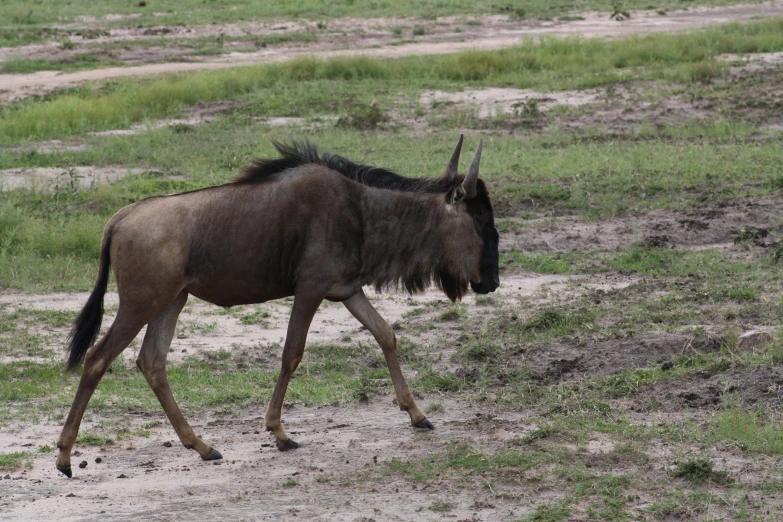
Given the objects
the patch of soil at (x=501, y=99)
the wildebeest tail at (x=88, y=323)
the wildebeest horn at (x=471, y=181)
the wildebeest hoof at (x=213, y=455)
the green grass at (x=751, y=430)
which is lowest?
the wildebeest hoof at (x=213, y=455)

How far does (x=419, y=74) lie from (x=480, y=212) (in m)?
13.0

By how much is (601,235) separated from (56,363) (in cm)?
502

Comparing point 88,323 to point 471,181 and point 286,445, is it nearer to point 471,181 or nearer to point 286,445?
point 286,445

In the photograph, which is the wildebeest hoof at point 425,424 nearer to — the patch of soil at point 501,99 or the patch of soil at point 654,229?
the patch of soil at point 654,229

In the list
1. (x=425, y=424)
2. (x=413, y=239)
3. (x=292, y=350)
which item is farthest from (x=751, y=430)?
(x=292, y=350)

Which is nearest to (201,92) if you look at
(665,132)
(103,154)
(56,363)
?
(103,154)

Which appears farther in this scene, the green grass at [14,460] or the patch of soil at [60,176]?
the patch of soil at [60,176]

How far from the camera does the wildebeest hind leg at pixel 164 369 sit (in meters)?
5.93

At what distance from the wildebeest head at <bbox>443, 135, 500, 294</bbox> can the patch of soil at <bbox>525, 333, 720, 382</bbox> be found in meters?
0.87

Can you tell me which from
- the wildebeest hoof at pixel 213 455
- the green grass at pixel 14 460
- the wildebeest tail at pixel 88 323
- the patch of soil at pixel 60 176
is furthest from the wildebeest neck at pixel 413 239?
the patch of soil at pixel 60 176

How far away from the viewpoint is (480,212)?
6348 millimetres

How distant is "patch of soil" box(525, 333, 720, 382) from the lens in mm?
6961

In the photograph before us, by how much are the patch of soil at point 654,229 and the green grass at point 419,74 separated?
713cm

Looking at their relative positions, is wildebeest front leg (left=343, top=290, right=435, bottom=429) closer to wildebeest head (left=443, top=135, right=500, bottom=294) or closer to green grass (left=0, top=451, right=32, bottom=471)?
wildebeest head (left=443, top=135, right=500, bottom=294)
